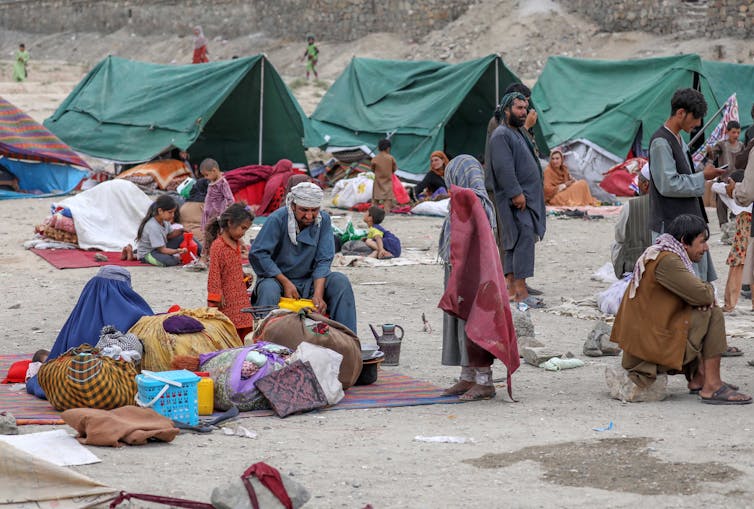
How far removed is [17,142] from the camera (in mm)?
15484

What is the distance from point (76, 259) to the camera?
1077 centimetres

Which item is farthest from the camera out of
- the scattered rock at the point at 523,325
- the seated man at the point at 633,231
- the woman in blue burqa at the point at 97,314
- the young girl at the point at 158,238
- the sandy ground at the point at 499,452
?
the young girl at the point at 158,238

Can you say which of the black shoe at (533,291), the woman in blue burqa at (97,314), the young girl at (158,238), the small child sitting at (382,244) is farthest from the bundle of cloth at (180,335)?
the small child sitting at (382,244)

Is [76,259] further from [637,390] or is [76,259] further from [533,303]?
[637,390]

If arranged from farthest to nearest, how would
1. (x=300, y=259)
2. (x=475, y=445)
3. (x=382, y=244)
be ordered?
1. (x=382, y=244)
2. (x=300, y=259)
3. (x=475, y=445)

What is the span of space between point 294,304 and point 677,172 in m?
2.20

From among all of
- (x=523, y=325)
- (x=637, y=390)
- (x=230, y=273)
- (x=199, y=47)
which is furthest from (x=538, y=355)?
(x=199, y=47)

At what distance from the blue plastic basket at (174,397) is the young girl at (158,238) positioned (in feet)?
17.3

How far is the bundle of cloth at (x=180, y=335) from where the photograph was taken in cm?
585

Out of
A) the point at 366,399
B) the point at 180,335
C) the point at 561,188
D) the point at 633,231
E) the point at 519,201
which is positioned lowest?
the point at 366,399

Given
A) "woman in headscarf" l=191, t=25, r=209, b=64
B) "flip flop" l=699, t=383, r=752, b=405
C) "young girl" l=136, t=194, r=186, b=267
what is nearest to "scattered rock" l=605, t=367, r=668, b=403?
"flip flop" l=699, t=383, r=752, b=405

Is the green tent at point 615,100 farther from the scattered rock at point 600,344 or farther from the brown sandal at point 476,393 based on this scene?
the brown sandal at point 476,393

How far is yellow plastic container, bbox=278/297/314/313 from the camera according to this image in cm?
635

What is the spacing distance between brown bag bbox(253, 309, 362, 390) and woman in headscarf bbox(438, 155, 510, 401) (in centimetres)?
→ 46
